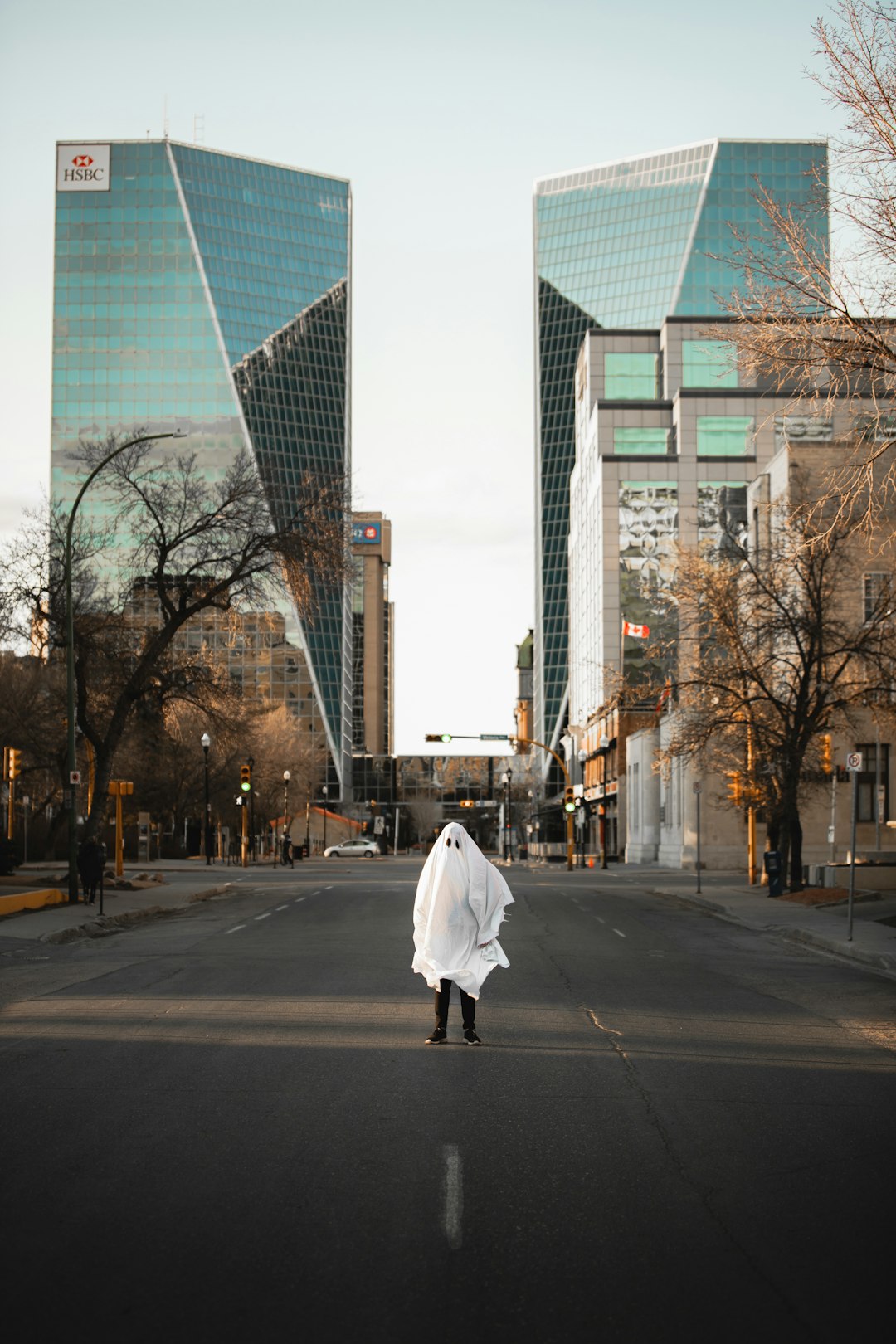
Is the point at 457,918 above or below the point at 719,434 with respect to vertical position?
below

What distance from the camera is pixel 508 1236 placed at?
5.93 meters

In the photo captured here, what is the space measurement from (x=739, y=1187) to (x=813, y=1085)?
318 cm

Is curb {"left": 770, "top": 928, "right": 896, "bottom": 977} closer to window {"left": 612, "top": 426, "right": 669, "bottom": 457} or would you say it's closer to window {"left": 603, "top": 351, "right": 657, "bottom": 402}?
window {"left": 612, "top": 426, "right": 669, "bottom": 457}

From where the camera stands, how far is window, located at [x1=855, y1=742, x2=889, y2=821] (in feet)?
168

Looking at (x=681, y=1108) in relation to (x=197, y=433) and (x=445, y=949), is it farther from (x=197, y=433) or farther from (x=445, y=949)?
(x=197, y=433)

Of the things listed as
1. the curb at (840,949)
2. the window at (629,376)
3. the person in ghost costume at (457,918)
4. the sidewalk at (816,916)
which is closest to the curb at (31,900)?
the sidewalk at (816,916)

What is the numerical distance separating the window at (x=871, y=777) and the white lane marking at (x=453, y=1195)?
1817 inches

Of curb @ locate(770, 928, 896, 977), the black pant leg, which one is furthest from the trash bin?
the black pant leg

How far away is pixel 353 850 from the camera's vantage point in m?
104

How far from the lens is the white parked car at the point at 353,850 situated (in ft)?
339

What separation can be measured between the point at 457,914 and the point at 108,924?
1621 cm

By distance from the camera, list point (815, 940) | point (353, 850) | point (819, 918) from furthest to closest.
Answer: point (353, 850) → point (819, 918) → point (815, 940)

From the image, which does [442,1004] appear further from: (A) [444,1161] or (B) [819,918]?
(B) [819,918]

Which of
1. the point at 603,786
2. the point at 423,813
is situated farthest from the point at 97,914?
the point at 423,813
